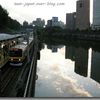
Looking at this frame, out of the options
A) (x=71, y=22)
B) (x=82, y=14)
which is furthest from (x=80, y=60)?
(x=82, y=14)

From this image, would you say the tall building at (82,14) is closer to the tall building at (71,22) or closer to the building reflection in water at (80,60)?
the tall building at (71,22)

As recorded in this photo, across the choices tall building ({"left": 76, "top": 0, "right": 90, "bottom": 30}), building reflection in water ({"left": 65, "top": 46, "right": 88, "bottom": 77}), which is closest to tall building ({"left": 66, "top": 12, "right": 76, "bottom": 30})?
tall building ({"left": 76, "top": 0, "right": 90, "bottom": 30})

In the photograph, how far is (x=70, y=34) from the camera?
24.3 ft

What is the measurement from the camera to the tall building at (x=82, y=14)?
5.31 m

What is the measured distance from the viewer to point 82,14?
605 centimetres

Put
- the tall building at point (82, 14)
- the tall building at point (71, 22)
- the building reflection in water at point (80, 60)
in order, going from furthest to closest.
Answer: the building reflection in water at point (80, 60)
the tall building at point (71, 22)
the tall building at point (82, 14)

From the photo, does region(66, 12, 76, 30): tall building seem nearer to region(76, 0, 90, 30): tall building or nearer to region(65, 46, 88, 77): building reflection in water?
region(76, 0, 90, 30): tall building

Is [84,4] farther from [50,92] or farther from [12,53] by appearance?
[12,53]

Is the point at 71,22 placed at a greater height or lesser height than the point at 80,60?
greater

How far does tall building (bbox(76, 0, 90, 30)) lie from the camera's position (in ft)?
17.4

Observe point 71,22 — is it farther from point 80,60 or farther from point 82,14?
point 80,60

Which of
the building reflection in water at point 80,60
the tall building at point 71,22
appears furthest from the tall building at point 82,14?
the building reflection in water at point 80,60

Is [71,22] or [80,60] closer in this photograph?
[71,22]

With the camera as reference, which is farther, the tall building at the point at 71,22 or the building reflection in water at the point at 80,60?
the building reflection in water at the point at 80,60
